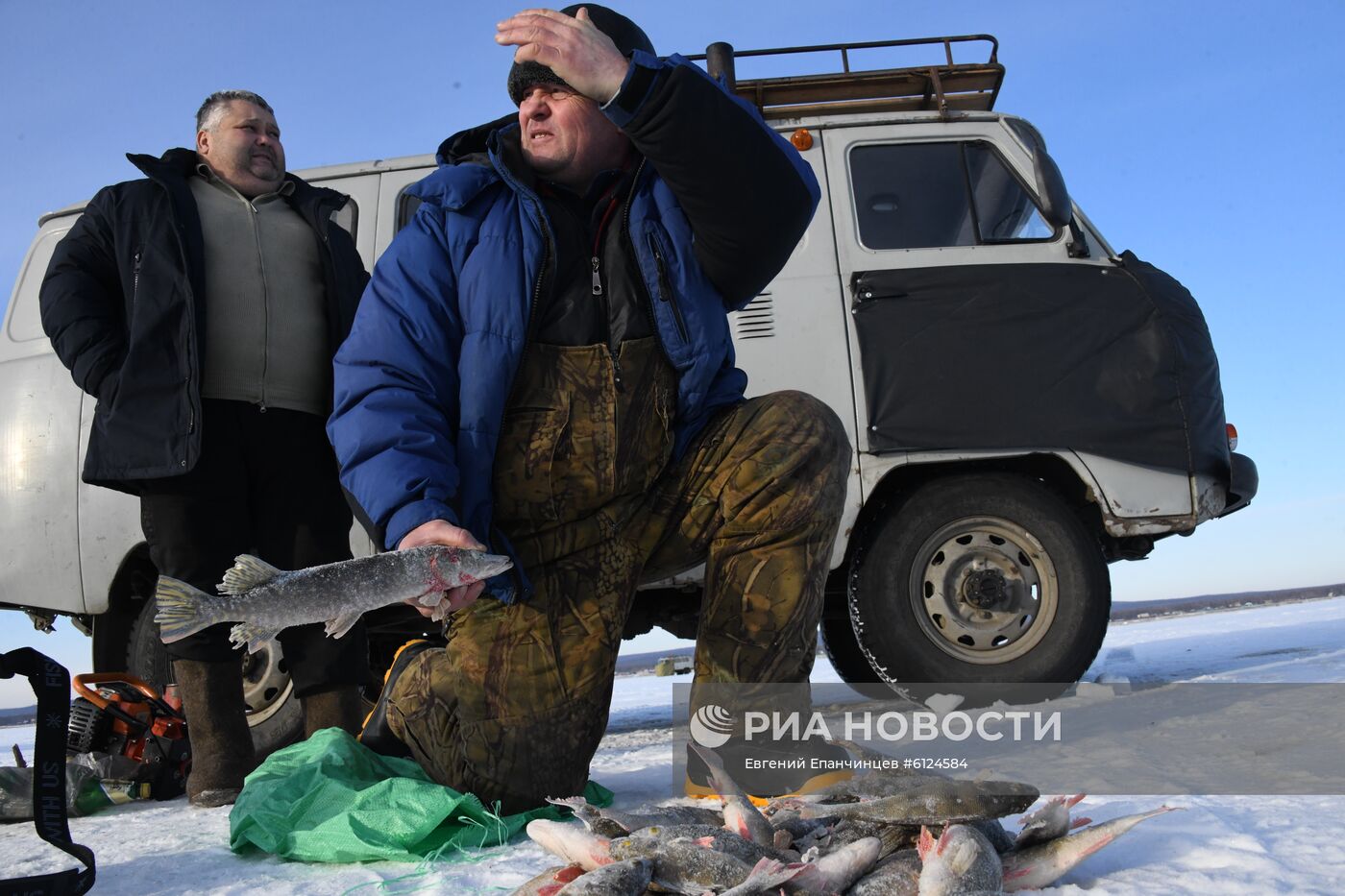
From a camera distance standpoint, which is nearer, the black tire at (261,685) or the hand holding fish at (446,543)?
the hand holding fish at (446,543)

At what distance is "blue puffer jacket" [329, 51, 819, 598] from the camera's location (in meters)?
2.24

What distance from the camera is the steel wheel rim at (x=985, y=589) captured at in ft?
13.9

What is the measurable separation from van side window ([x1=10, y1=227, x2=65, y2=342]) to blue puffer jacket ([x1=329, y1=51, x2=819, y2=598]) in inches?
117

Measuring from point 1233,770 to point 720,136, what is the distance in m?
2.02

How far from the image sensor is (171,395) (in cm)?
296

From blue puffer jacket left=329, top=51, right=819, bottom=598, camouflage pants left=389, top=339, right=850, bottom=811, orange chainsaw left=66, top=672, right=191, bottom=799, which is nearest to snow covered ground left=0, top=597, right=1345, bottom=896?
orange chainsaw left=66, top=672, right=191, bottom=799

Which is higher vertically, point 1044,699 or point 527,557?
point 527,557

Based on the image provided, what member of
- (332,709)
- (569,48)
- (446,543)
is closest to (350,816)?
(446,543)

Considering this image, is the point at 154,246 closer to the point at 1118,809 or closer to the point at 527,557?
the point at 527,557

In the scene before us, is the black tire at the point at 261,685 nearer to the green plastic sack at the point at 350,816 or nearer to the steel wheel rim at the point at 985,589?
the green plastic sack at the point at 350,816

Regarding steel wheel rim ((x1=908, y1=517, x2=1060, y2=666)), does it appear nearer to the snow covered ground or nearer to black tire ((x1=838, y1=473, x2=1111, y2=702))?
black tire ((x1=838, y1=473, x2=1111, y2=702))

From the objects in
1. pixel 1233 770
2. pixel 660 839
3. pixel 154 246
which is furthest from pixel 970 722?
pixel 154 246

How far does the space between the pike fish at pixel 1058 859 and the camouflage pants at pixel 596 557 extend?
95cm

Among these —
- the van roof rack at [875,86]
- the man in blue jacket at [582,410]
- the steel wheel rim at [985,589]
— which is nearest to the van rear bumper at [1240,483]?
the steel wheel rim at [985,589]
